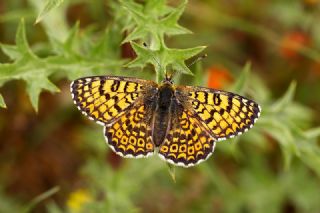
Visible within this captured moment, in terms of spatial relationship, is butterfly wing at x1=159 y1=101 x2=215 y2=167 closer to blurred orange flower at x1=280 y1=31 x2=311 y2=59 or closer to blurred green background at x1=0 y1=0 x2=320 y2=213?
blurred green background at x1=0 y1=0 x2=320 y2=213

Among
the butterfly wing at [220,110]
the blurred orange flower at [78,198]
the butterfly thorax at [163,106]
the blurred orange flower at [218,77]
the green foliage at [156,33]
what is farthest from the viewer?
the blurred orange flower at [218,77]

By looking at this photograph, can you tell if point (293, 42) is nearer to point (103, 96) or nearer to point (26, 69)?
point (103, 96)

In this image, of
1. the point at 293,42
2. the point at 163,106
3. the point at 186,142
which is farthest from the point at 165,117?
the point at 293,42

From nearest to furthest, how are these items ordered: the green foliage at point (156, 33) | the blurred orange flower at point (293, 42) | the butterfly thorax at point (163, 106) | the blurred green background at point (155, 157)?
the green foliage at point (156, 33), the butterfly thorax at point (163, 106), the blurred green background at point (155, 157), the blurred orange flower at point (293, 42)

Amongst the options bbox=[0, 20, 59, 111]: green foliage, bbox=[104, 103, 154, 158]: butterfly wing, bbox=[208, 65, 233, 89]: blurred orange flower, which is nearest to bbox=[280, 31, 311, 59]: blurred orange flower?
bbox=[208, 65, 233, 89]: blurred orange flower

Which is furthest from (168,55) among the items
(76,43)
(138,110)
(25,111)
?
(25,111)

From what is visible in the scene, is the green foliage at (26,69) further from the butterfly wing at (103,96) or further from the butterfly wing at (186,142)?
the butterfly wing at (186,142)

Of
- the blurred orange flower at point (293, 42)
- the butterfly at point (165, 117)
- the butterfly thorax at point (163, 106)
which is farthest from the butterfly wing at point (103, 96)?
the blurred orange flower at point (293, 42)
